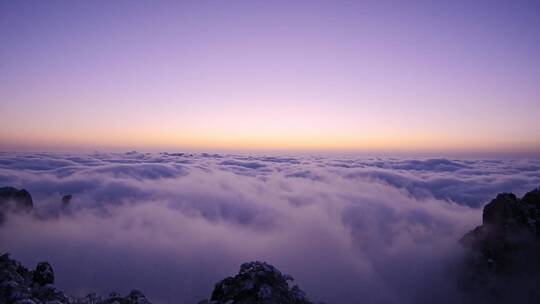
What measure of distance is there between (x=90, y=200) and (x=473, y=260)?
143m

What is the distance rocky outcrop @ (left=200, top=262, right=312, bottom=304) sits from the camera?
1338 centimetres

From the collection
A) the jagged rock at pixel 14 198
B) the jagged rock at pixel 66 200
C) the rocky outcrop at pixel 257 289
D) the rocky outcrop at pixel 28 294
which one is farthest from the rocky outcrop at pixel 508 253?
the jagged rock at pixel 66 200

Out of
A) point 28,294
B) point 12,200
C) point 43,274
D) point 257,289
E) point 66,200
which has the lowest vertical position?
point 66,200

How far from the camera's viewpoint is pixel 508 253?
40.0m

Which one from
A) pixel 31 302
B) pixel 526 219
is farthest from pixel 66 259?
pixel 526 219

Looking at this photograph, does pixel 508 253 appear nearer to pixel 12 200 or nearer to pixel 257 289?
pixel 257 289

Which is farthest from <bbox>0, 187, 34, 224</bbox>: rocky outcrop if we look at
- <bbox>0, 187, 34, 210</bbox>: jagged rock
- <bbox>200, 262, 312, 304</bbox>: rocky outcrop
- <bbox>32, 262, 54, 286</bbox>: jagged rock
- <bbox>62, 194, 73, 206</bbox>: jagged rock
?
<bbox>200, 262, 312, 304</bbox>: rocky outcrop

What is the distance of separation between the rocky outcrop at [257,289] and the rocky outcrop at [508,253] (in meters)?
39.8

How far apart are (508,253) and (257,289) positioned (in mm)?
42885

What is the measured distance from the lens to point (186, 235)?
103 m

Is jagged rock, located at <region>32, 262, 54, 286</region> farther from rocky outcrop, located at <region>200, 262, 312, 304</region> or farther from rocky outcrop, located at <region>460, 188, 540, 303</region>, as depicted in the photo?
rocky outcrop, located at <region>460, 188, 540, 303</region>

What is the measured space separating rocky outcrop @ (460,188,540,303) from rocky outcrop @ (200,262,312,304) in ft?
131

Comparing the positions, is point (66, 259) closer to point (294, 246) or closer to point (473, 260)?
point (294, 246)

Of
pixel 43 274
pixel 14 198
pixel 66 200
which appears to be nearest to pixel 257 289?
pixel 43 274
